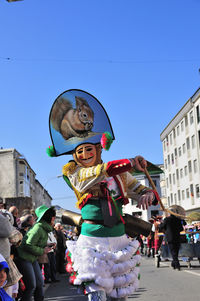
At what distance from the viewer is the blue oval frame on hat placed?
5375 millimetres

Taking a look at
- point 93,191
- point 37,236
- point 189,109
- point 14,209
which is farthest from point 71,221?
point 189,109

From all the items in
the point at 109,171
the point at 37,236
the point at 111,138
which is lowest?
the point at 37,236

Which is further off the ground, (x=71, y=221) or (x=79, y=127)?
(x=79, y=127)

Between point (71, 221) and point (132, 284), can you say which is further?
point (71, 221)

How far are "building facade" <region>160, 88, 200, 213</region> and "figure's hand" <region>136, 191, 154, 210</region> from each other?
162ft

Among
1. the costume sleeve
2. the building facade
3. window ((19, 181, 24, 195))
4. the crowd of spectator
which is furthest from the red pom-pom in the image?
window ((19, 181, 24, 195))

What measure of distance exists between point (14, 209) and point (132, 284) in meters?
5.10

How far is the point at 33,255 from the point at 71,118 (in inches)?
121

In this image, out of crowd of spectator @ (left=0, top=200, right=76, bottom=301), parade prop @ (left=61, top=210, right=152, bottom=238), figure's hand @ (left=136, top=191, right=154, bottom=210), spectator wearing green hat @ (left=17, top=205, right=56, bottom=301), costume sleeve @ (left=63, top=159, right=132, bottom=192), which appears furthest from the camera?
spectator wearing green hat @ (left=17, top=205, right=56, bottom=301)

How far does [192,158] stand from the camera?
57562 millimetres

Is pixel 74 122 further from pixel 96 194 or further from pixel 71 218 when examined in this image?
pixel 71 218

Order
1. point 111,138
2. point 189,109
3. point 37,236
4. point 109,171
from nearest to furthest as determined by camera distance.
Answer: point 109,171
point 111,138
point 37,236
point 189,109

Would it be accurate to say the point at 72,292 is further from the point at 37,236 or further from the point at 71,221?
the point at 71,221

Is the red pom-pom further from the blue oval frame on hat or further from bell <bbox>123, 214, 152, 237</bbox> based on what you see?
bell <bbox>123, 214, 152, 237</bbox>
